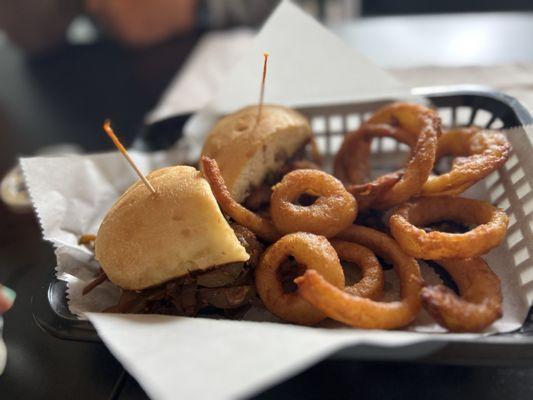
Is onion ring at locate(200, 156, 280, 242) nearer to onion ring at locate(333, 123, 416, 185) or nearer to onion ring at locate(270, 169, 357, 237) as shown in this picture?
onion ring at locate(270, 169, 357, 237)

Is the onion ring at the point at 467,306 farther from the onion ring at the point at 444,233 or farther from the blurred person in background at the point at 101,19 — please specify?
the blurred person in background at the point at 101,19

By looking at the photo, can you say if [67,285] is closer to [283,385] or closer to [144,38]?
[283,385]

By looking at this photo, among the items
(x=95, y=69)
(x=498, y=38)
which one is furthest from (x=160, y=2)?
(x=498, y=38)

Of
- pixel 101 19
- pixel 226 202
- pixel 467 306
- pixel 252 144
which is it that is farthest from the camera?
pixel 101 19

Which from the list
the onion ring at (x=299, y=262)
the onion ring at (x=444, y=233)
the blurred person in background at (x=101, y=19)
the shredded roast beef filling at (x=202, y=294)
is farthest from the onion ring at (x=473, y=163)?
the blurred person in background at (x=101, y=19)

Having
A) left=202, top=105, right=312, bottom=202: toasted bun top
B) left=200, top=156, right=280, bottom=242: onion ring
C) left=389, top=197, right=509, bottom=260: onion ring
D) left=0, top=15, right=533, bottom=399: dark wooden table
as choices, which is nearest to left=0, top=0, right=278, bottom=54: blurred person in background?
left=0, top=15, right=533, bottom=399: dark wooden table

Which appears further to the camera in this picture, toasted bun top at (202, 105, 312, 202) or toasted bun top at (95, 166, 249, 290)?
toasted bun top at (202, 105, 312, 202)

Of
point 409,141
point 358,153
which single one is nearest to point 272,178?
point 358,153

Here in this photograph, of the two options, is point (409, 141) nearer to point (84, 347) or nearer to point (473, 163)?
point (473, 163)
